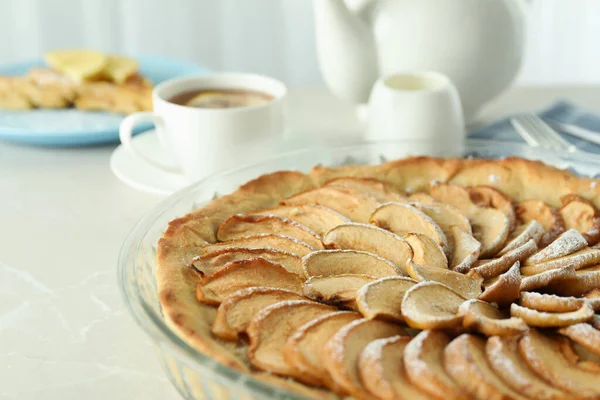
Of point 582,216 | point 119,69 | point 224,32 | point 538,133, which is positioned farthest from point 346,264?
point 224,32

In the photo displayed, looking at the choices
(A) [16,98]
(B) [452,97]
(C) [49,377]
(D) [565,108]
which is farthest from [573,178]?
(A) [16,98]

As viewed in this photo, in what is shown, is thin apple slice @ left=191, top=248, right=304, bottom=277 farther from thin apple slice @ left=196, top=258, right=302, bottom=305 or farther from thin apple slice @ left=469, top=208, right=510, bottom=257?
thin apple slice @ left=469, top=208, right=510, bottom=257

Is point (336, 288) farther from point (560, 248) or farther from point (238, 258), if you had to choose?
point (560, 248)

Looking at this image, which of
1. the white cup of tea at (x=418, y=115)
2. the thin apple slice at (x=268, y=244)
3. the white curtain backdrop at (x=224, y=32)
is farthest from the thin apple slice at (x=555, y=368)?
the white curtain backdrop at (x=224, y=32)

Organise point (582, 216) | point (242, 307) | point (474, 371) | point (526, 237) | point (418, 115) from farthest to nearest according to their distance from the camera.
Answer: point (418, 115)
point (582, 216)
point (526, 237)
point (242, 307)
point (474, 371)

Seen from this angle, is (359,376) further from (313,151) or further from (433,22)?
(433,22)

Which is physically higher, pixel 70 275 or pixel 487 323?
pixel 487 323

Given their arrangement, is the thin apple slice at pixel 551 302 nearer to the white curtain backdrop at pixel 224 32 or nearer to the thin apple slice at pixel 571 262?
Answer: the thin apple slice at pixel 571 262
